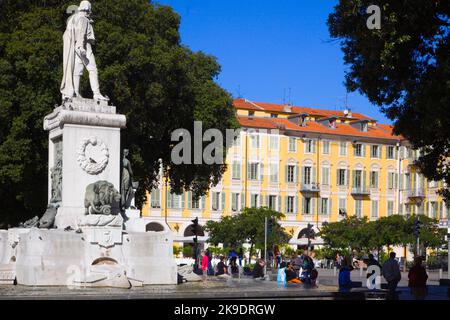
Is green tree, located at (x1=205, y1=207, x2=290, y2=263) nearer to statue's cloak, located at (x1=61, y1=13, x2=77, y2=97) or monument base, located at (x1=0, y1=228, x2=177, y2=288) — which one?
statue's cloak, located at (x1=61, y1=13, x2=77, y2=97)

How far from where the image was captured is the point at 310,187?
91.2 m

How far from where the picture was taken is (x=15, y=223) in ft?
130

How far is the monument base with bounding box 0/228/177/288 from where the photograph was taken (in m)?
20.2

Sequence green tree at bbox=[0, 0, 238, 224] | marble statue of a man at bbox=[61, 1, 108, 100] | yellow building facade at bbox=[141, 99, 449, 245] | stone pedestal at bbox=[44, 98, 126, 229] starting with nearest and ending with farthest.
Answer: stone pedestal at bbox=[44, 98, 126, 229], marble statue of a man at bbox=[61, 1, 108, 100], green tree at bbox=[0, 0, 238, 224], yellow building facade at bbox=[141, 99, 449, 245]

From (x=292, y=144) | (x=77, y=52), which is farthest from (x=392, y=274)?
(x=292, y=144)

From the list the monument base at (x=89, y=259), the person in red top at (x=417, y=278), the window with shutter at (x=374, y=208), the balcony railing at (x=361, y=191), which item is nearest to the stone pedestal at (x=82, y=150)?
the monument base at (x=89, y=259)

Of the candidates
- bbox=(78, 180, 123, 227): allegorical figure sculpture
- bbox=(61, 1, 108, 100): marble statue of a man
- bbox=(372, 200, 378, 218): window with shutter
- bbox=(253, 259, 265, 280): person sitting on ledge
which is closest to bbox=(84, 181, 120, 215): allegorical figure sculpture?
bbox=(78, 180, 123, 227): allegorical figure sculpture

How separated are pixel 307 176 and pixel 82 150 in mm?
70591

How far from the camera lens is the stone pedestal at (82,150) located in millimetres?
21875

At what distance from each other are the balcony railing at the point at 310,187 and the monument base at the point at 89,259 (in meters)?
69.5

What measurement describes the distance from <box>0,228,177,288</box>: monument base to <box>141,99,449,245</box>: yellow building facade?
6133 centimetres

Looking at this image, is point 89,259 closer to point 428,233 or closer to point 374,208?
point 428,233

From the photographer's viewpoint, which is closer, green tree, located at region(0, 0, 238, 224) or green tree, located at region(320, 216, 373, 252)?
green tree, located at region(0, 0, 238, 224)

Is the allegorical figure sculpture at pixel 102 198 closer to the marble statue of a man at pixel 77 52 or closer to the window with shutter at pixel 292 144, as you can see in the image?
the marble statue of a man at pixel 77 52
